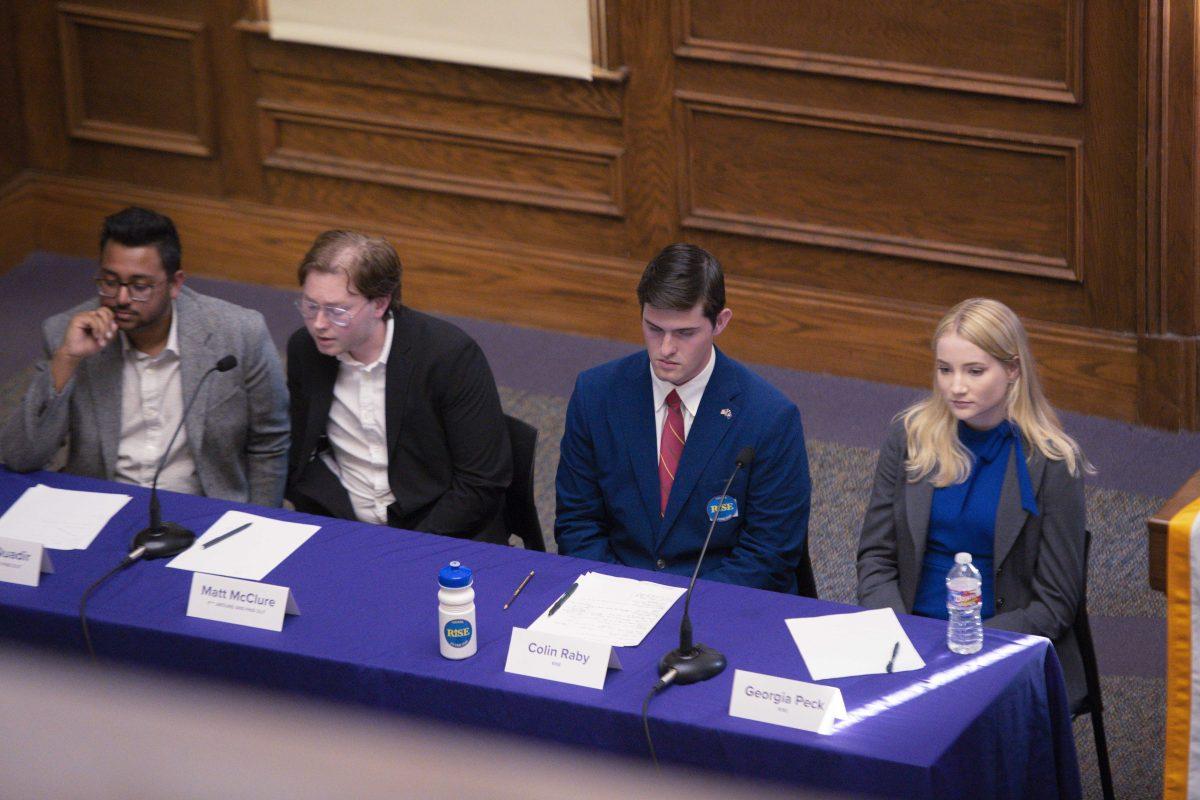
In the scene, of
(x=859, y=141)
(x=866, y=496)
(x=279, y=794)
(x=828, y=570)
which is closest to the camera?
(x=279, y=794)

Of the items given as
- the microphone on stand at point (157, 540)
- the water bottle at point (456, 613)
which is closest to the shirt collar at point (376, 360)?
the microphone on stand at point (157, 540)

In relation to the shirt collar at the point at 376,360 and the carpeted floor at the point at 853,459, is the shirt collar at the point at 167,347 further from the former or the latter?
the carpeted floor at the point at 853,459

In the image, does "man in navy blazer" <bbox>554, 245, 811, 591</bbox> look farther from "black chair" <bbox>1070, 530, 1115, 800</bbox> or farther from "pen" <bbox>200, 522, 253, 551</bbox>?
"pen" <bbox>200, 522, 253, 551</bbox>

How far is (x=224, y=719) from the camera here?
0.98ft

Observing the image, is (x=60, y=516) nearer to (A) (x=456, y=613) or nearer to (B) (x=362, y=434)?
(B) (x=362, y=434)

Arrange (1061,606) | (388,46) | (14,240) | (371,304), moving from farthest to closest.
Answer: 1. (14,240)
2. (388,46)
3. (371,304)
4. (1061,606)

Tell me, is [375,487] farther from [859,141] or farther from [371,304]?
[859,141]

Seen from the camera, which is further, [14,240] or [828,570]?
[14,240]

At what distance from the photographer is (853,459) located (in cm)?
446

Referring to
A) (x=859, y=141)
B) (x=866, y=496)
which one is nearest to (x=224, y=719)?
(x=866, y=496)

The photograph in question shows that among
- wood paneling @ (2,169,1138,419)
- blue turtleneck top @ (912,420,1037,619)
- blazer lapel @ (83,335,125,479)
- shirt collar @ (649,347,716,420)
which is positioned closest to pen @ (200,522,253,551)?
blazer lapel @ (83,335,125,479)

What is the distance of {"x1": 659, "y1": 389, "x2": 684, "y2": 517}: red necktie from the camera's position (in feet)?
9.78

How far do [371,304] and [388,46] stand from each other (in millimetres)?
2382

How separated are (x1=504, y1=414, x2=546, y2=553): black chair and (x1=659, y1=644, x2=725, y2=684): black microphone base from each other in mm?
896
